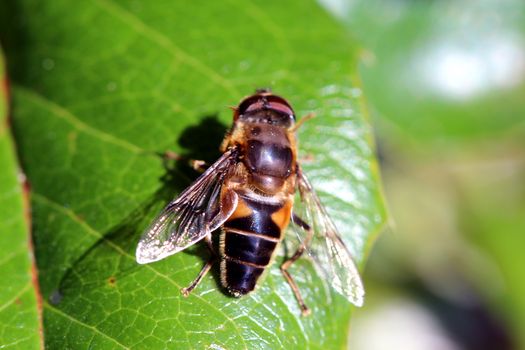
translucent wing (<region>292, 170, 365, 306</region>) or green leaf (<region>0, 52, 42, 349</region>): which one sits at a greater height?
translucent wing (<region>292, 170, 365, 306</region>)

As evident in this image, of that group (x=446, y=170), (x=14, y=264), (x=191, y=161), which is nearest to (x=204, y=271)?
(x=191, y=161)

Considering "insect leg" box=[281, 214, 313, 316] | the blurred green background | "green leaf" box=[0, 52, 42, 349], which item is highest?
the blurred green background

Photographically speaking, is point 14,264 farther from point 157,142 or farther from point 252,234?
point 252,234

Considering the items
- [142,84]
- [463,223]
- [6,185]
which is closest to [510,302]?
[463,223]

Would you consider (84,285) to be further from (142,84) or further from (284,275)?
(142,84)

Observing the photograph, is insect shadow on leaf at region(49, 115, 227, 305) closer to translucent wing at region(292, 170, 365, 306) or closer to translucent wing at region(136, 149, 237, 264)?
translucent wing at region(136, 149, 237, 264)

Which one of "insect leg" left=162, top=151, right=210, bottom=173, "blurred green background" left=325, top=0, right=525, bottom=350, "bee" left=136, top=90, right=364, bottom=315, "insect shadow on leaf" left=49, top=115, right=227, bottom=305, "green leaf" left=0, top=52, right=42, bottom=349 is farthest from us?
"blurred green background" left=325, top=0, right=525, bottom=350

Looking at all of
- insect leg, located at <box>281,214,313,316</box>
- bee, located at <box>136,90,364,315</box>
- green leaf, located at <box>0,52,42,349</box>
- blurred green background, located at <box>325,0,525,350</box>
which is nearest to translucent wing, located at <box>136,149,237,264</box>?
bee, located at <box>136,90,364,315</box>

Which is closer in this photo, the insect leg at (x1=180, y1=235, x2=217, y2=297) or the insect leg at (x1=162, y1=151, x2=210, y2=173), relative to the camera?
the insect leg at (x1=180, y1=235, x2=217, y2=297)
